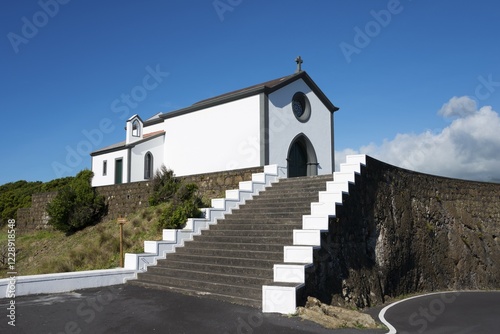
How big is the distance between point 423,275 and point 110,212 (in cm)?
1275

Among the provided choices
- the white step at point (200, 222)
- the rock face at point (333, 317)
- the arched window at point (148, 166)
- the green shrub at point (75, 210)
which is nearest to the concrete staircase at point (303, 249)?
the rock face at point (333, 317)

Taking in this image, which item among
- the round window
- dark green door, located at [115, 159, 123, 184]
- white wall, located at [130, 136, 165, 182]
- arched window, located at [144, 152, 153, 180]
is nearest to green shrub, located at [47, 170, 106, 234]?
white wall, located at [130, 136, 165, 182]

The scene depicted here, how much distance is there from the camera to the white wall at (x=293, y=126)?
54.9 ft

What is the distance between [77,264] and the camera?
39.0 ft

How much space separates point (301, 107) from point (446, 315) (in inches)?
483

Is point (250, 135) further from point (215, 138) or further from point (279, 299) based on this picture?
point (279, 299)

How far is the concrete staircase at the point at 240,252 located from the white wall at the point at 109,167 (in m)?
11.9

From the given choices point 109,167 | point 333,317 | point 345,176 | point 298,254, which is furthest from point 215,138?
point 333,317

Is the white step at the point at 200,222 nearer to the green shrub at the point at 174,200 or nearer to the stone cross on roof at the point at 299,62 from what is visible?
the green shrub at the point at 174,200

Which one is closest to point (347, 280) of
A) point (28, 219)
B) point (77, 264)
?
point (77, 264)

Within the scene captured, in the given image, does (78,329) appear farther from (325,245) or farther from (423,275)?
(423,275)

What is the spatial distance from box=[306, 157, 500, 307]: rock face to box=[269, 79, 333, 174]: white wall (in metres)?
5.17

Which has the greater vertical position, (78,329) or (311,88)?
(311,88)

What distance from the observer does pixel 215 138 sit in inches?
709
